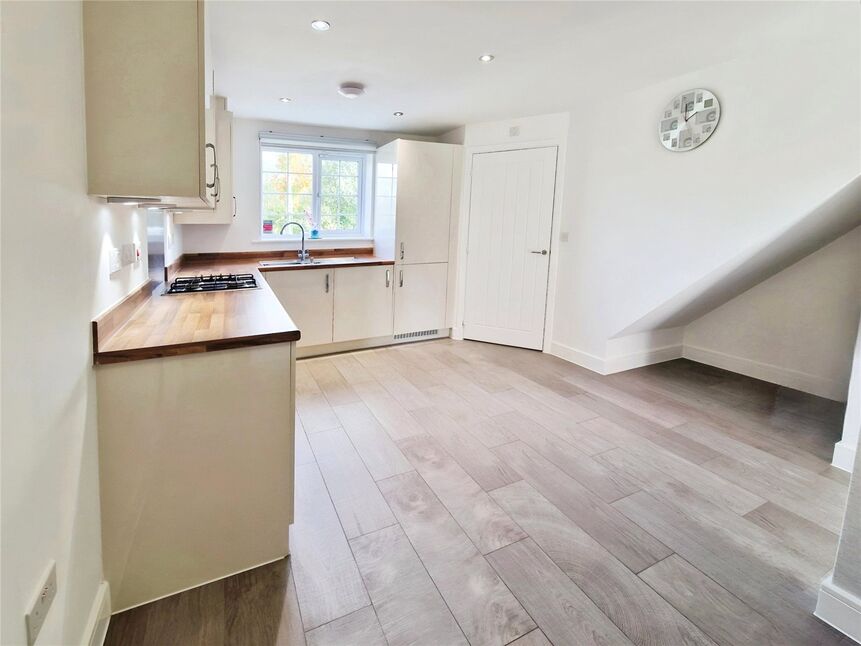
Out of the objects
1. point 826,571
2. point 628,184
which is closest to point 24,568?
point 826,571

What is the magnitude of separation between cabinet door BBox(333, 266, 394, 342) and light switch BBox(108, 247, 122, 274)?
2.61 meters

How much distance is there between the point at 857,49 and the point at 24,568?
3754mm

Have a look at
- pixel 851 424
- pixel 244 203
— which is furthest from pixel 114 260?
pixel 851 424

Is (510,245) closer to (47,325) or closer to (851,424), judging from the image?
(851,424)

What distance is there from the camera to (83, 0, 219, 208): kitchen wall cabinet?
1.36m

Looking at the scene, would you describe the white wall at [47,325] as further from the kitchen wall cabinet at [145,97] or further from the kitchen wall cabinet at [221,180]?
the kitchen wall cabinet at [221,180]

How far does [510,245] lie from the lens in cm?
471

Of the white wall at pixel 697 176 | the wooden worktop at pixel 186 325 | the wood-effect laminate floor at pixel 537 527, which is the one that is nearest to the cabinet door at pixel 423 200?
the white wall at pixel 697 176

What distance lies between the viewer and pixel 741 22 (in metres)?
2.32

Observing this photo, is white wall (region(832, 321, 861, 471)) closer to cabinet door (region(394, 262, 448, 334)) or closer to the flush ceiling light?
cabinet door (region(394, 262, 448, 334))

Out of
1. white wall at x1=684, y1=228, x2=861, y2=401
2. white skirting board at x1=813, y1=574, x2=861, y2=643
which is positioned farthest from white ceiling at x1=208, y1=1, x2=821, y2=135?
white skirting board at x1=813, y1=574, x2=861, y2=643

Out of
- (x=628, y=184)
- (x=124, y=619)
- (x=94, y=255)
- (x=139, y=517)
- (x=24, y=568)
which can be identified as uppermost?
(x=628, y=184)

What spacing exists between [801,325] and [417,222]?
3.59 m

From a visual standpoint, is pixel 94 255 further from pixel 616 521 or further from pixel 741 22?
pixel 741 22
